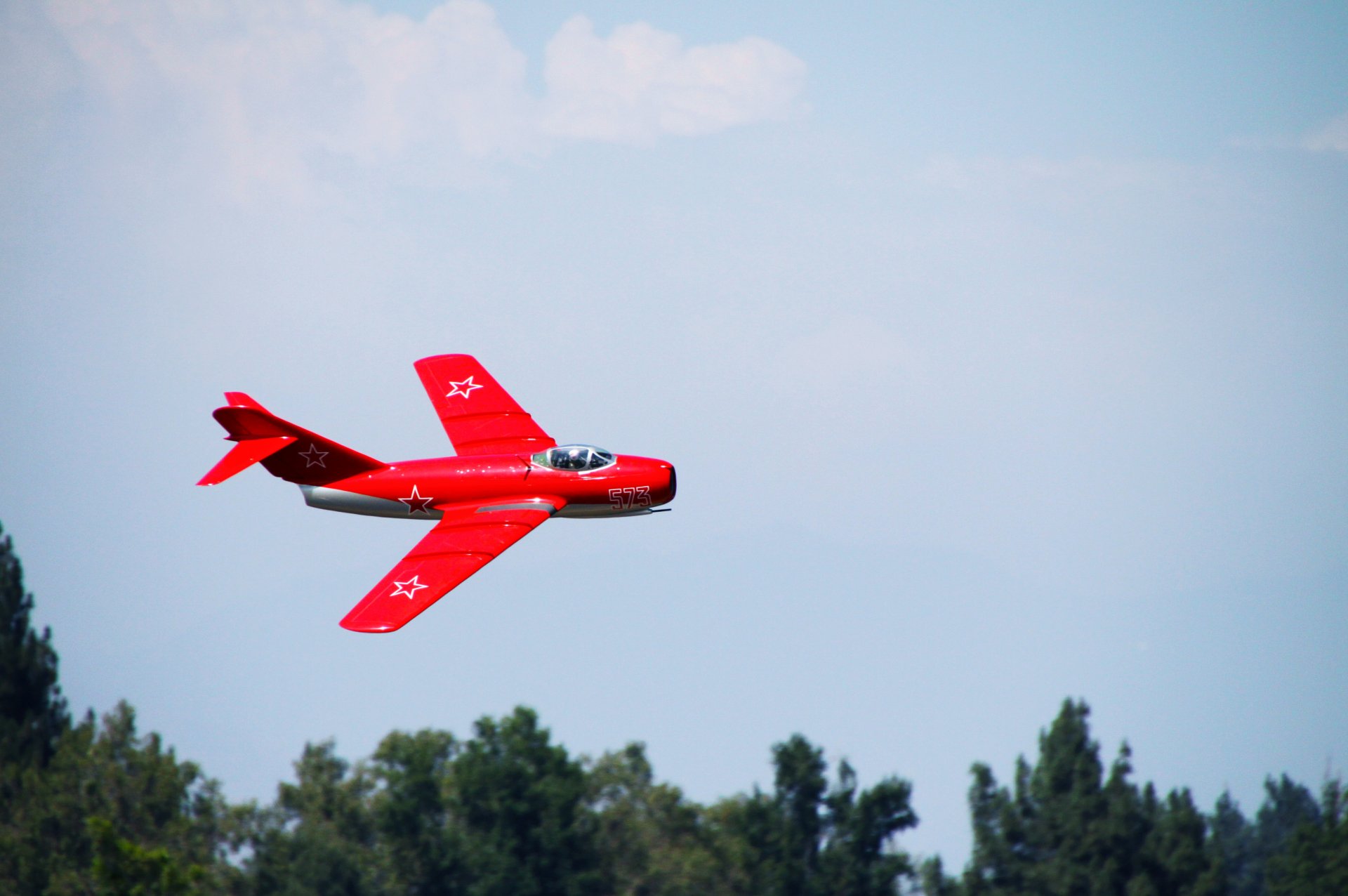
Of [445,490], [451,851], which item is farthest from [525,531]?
[451,851]

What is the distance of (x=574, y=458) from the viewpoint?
3459 centimetres

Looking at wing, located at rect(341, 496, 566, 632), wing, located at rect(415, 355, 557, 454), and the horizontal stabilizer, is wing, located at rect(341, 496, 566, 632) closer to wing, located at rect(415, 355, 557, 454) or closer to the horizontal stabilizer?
wing, located at rect(415, 355, 557, 454)

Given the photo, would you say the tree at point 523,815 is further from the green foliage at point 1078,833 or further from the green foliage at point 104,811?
the green foliage at point 1078,833

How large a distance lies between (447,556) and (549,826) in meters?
90.4

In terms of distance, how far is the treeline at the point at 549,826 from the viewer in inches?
4439

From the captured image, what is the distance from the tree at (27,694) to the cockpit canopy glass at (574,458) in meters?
106

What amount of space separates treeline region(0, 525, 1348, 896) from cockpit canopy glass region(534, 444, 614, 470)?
8519 centimetres

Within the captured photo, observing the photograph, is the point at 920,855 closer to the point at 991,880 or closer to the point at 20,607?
the point at 991,880

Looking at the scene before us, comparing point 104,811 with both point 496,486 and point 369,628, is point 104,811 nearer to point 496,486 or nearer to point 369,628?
point 496,486

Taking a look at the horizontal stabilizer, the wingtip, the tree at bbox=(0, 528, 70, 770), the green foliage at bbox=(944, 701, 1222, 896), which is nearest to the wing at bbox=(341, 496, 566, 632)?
the wingtip

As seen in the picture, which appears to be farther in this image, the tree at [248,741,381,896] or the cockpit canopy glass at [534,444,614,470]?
the tree at [248,741,381,896]

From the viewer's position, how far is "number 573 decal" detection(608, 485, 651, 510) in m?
34.6

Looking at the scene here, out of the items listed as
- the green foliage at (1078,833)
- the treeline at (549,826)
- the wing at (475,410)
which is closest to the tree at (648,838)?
the treeline at (549,826)

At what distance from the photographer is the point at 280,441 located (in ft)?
114
